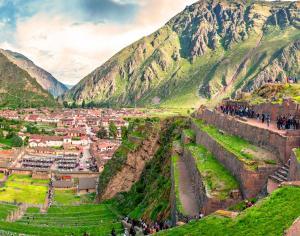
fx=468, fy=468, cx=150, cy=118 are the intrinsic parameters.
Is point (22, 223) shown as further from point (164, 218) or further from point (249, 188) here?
point (249, 188)

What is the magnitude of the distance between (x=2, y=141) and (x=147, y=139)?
8431 centimetres

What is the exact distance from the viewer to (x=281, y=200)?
1919cm

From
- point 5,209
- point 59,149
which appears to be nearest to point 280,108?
point 5,209

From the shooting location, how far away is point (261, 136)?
31.7m

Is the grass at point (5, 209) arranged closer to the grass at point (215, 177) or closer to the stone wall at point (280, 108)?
the grass at point (215, 177)

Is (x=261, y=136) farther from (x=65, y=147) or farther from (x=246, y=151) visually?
(x=65, y=147)

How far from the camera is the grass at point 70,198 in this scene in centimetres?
7262

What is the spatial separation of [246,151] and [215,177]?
107 inches

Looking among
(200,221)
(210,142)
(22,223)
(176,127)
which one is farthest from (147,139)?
(200,221)

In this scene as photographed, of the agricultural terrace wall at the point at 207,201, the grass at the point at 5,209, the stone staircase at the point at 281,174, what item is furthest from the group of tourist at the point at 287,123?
the grass at the point at 5,209

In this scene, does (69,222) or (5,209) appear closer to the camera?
(69,222)

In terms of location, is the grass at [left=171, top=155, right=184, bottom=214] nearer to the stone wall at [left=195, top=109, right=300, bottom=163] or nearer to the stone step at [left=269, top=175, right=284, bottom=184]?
the stone wall at [left=195, top=109, right=300, bottom=163]

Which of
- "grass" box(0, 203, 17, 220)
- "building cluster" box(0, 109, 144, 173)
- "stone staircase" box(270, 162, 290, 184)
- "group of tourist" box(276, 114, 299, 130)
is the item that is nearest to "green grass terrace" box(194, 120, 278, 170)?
"stone staircase" box(270, 162, 290, 184)

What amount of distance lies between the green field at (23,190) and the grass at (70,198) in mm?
2417
